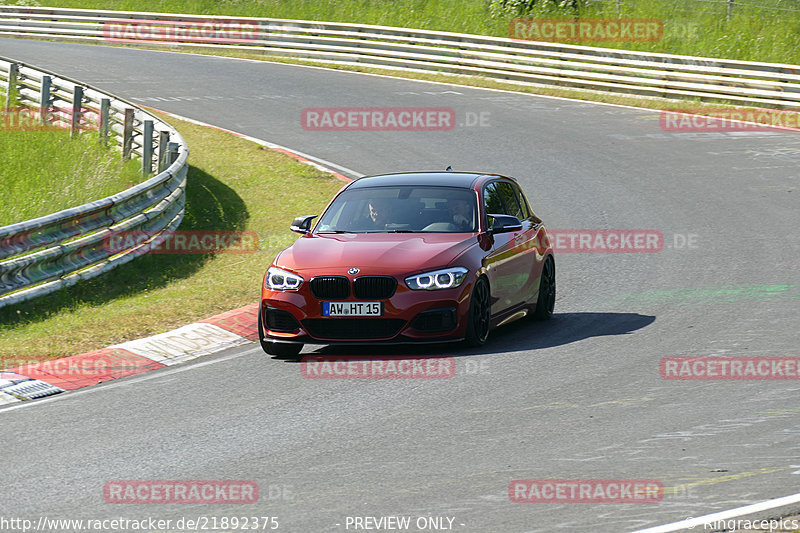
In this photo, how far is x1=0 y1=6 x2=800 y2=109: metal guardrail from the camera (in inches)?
1058

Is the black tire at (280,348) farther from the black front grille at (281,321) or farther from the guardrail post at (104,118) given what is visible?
the guardrail post at (104,118)

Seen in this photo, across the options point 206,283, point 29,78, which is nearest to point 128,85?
point 29,78

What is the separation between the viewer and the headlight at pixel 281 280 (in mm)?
10430

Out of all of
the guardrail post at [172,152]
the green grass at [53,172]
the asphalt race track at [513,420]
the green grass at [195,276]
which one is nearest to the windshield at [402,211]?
the asphalt race track at [513,420]

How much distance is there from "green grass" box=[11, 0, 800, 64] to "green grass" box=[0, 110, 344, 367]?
14282 mm

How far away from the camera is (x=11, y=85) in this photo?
2530cm

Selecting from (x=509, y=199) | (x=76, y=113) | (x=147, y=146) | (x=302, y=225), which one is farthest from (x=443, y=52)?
(x=302, y=225)

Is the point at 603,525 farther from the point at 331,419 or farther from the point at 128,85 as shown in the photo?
the point at 128,85

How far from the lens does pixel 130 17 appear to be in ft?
134

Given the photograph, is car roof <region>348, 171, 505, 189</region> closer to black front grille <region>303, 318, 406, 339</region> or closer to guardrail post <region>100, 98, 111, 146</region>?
black front grille <region>303, 318, 406, 339</region>

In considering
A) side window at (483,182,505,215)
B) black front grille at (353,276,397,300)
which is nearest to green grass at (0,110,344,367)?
black front grille at (353,276,397,300)

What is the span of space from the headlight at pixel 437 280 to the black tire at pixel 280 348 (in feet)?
3.83

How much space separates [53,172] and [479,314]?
10.5 m

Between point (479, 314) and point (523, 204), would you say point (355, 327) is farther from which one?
point (523, 204)
